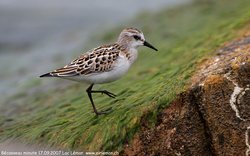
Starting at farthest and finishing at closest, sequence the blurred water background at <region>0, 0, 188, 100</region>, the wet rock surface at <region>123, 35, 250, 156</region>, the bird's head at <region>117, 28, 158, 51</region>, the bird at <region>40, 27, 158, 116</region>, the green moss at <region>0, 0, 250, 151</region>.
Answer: the blurred water background at <region>0, 0, 188, 100</region>
the bird's head at <region>117, 28, 158, 51</region>
the bird at <region>40, 27, 158, 116</region>
the green moss at <region>0, 0, 250, 151</region>
the wet rock surface at <region>123, 35, 250, 156</region>

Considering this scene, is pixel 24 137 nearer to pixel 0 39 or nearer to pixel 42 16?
pixel 0 39

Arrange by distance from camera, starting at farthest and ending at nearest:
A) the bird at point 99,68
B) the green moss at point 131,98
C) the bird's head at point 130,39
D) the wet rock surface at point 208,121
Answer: the bird's head at point 130,39
the bird at point 99,68
the green moss at point 131,98
the wet rock surface at point 208,121

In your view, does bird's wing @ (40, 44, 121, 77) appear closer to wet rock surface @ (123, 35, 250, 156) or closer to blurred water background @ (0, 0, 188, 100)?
wet rock surface @ (123, 35, 250, 156)

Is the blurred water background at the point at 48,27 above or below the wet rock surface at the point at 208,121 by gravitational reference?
above

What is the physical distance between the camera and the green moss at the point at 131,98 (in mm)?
8695

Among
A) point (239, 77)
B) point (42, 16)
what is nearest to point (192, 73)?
point (239, 77)

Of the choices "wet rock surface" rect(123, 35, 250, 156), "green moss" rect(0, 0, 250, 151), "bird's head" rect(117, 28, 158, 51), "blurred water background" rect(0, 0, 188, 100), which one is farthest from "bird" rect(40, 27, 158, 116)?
"blurred water background" rect(0, 0, 188, 100)

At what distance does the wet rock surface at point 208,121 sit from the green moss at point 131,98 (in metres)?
0.19

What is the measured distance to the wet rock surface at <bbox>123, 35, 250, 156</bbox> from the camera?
8.21m

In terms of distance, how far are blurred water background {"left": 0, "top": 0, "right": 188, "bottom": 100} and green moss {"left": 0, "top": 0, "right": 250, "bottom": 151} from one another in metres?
3.11

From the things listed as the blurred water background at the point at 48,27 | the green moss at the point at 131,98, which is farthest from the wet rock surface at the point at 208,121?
the blurred water background at the point at 48,27

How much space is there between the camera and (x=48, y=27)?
22.2 metres

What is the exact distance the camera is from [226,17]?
15188mm

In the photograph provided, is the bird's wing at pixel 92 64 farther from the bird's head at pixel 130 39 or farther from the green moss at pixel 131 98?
the green moss at pixel 131 98
